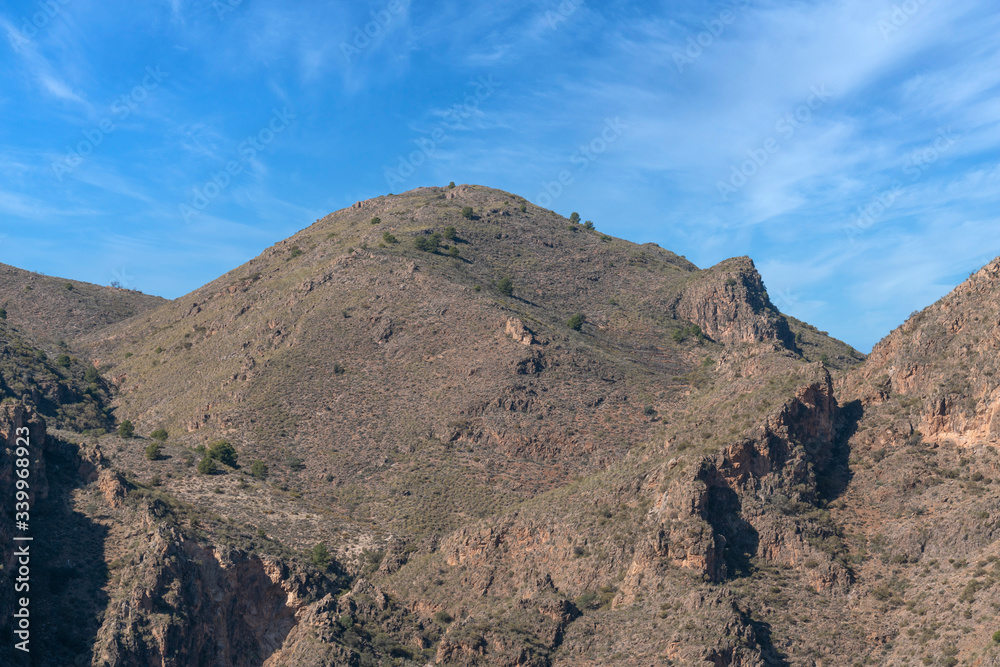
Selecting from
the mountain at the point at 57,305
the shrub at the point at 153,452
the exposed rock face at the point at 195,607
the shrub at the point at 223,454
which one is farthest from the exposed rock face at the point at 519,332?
the mountain at the point at 57,305

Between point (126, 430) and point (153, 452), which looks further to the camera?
point (126, 430)

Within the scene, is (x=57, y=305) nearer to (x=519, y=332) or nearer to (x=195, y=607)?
(x=519, y=332)

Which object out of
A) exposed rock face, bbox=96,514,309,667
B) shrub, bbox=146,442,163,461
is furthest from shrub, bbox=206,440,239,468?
→ exposed rock face, bbox=96,514,309,667

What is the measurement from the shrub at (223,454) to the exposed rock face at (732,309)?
67034mm

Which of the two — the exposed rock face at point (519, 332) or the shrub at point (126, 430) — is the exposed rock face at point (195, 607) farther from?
the exposed rock face at point (519, 332)

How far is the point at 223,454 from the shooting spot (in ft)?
303

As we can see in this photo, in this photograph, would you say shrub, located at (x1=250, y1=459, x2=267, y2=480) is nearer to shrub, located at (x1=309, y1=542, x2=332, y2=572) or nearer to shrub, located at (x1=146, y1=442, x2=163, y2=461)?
shrub, located at (x1=146, y1=442, x2=163, y2=461)

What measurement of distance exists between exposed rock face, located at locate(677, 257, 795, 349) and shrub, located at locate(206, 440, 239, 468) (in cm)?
6703

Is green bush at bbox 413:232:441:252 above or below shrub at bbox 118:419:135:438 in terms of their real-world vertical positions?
above

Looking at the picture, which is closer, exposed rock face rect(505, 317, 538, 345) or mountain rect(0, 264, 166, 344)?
exposed rock face rect(505, 317, 538, 345)

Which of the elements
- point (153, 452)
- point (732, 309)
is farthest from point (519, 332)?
point (153, 452)

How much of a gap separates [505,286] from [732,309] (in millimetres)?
31157

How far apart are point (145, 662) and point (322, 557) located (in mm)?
19469

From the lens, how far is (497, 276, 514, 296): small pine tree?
130125mm
